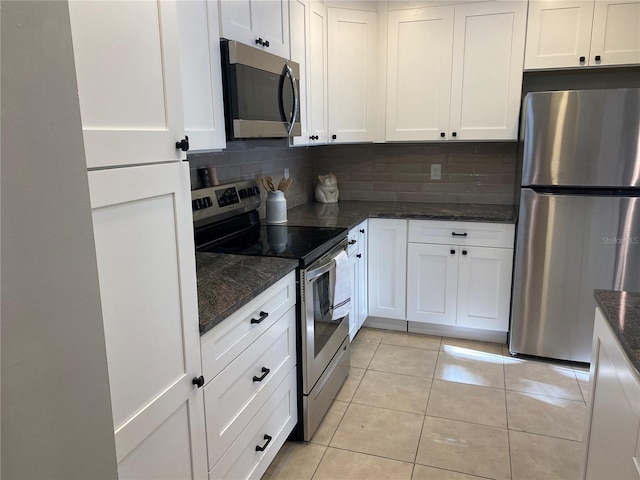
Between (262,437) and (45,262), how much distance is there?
1.48m

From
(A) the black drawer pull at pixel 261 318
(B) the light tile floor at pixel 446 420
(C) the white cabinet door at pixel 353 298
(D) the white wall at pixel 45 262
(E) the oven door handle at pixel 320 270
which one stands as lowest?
(B) the light tile floor at pixel 446 420

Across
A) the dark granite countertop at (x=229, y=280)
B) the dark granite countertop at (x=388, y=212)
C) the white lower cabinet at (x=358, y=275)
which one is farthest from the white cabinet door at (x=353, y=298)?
the dark granite countertop at (x=229, y=280)

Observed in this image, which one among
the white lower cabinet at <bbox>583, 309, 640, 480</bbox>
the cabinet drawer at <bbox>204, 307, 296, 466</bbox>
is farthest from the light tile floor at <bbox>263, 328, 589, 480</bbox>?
the white lower cabinet at <bbox>583, 309, 640, 480</bbox>

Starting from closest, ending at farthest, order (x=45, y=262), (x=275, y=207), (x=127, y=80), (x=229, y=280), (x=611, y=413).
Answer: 1. (x=45, y=262)
2. (x=127, y=80)
3. (x=611, y=413)
4. (x=229, y=280)
5. (x=275, y=207)

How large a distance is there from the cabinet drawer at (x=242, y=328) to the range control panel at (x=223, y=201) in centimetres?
57

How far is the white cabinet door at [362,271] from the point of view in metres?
3.17

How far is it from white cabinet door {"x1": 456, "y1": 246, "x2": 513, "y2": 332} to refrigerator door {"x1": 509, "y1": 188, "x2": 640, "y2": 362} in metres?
0.10

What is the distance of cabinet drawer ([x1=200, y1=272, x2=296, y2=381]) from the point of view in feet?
4.68

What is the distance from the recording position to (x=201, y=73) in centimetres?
176

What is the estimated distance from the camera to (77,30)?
85 centimetres

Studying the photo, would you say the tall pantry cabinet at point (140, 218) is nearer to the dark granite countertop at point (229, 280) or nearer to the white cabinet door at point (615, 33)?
the dark granite countertop at point (229, 280)

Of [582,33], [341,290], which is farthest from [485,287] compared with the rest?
[582,33]

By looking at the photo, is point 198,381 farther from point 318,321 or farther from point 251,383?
point 318,321

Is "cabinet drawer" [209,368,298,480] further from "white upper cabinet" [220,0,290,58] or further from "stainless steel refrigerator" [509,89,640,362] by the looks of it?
"stainless steel refrigerator" [509,89,640,362]
